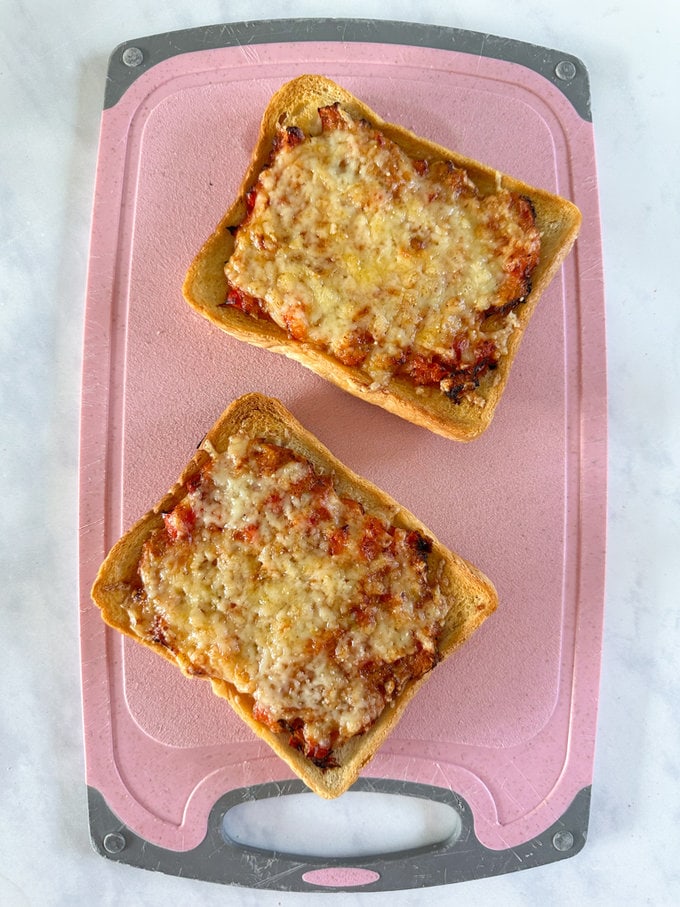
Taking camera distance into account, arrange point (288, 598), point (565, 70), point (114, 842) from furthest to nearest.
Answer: point (565, 70)
point (114, 842)
point (288, 598)

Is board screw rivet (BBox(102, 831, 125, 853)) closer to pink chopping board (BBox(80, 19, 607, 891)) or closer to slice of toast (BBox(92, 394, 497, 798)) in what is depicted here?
pink chopping board (BBox(80, 19, 607, 891))

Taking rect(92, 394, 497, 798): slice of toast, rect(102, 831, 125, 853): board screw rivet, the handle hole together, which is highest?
rect(92, 394, 497, 798): slice of toast

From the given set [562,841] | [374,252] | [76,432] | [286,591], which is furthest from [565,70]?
[562,841]

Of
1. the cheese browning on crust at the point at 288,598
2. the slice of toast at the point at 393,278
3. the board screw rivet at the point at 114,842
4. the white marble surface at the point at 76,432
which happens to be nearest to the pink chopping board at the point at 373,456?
the board screw rivet at the point at 114,842

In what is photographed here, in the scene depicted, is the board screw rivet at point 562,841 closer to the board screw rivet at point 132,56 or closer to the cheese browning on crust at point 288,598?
the cheese browning on crust at point 288,598

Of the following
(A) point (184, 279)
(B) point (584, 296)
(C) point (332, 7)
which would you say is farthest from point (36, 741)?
(C) point (332, 7)

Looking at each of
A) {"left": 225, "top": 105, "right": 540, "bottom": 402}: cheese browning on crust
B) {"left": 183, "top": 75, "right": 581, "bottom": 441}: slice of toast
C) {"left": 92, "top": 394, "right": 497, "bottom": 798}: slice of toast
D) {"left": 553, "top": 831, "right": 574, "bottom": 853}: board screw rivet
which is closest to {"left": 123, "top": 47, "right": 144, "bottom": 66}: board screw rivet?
{"left": 183, "top": 75, "right": 581, "bottom": 441}: slice of toast

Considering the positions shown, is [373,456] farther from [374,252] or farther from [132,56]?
[132,56]
